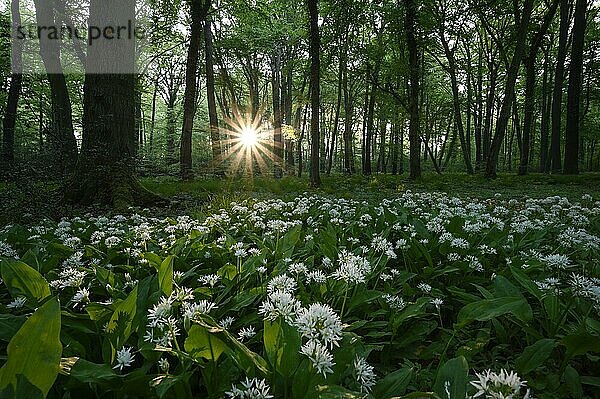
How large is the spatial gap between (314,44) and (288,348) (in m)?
10.2

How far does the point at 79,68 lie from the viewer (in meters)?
20.9

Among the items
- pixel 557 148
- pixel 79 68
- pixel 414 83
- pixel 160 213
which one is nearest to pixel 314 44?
pixel 414 83

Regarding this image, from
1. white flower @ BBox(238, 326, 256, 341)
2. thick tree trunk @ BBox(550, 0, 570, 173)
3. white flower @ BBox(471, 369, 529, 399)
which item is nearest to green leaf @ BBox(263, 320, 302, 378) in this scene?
white flower @ BBox(238, 326, 256, 341)

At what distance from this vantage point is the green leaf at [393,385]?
1.22 meters

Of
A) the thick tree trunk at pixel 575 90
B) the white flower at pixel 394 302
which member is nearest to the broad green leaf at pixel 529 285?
the white flower at pixel 394 302

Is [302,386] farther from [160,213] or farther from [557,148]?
[557,148]

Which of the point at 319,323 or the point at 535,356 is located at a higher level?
the point at 319,323

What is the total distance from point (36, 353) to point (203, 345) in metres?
0.47

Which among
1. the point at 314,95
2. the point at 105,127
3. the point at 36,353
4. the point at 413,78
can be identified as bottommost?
the point at 36,353

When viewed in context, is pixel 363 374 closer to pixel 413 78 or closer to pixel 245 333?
pixel 245 333

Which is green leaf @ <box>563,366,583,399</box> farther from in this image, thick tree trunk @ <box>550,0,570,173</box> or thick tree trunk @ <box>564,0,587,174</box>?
thick tree trunk @ <box>550,0,570,173</box>

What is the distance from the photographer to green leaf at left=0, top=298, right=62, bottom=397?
0.94 m

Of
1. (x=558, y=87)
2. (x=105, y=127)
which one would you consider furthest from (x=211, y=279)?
(x=558, y=87)

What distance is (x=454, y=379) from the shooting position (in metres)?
1.15
